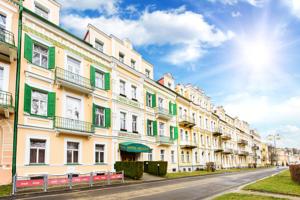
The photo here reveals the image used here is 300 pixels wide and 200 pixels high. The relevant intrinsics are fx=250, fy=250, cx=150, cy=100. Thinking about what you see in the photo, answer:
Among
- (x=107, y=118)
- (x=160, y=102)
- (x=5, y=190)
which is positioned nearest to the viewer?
(x=5, y=190)

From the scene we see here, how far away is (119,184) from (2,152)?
25.6 feet

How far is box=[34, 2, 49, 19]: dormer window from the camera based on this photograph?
63.8 ft

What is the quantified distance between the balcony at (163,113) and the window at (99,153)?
10354 mm

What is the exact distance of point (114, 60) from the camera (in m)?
25.4

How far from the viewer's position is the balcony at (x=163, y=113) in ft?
103

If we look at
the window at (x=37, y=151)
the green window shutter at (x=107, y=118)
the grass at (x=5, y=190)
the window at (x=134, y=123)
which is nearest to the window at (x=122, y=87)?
the window at (x=134, y=123)

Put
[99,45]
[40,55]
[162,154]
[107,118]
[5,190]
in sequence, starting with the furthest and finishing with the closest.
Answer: [162,154] < [99,45] < [107,118] < [40,55] < [5,190]

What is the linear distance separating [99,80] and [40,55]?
253 inches

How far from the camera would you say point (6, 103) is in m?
15.1

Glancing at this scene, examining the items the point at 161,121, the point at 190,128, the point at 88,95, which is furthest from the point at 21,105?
the point at 190,128

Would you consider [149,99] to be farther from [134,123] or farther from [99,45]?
[99,45]

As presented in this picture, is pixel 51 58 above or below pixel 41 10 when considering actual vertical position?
below

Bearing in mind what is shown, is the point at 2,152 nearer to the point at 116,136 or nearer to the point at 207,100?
the point at 116,136

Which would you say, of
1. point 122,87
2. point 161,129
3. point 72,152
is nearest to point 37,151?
point 72,152
